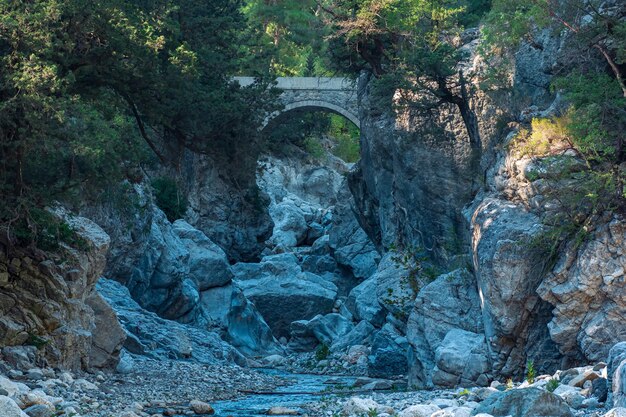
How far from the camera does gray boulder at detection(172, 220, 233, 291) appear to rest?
29.3 m

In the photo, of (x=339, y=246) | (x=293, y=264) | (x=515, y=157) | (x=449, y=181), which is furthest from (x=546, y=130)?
(x=339, y=246)

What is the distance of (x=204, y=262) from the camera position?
1161 inches

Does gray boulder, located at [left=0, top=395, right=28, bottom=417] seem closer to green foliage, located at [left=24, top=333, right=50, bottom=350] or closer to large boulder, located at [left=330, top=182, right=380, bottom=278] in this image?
green foliage, located at [left=24, top=333, right=50, bottom=350]

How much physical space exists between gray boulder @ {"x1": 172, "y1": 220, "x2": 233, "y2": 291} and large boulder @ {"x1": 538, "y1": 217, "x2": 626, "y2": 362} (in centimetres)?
1396

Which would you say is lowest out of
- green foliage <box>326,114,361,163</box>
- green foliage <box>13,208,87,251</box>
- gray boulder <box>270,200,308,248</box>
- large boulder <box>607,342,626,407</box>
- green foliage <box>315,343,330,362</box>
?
large boulder <box>607,342,626,407</box>

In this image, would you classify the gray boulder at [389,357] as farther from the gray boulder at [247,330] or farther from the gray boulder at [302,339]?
the gray boulder at [302,339]

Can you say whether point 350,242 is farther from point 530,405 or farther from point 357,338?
point 530,405

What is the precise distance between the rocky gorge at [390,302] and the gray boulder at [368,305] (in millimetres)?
76

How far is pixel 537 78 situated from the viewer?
21297 mm

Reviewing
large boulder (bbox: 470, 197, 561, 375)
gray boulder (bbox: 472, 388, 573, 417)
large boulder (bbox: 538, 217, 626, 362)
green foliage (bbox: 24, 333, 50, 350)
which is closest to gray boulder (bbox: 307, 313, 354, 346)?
large boulder (bbox: 470, 197, 561, 375)

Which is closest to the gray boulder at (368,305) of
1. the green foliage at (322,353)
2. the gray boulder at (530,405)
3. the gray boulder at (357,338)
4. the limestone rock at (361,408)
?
the gray boulder at (357,338)

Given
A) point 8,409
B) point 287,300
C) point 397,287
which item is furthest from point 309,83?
point 8,409

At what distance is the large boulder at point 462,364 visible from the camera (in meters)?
18.0

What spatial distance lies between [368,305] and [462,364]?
10.4 meters
